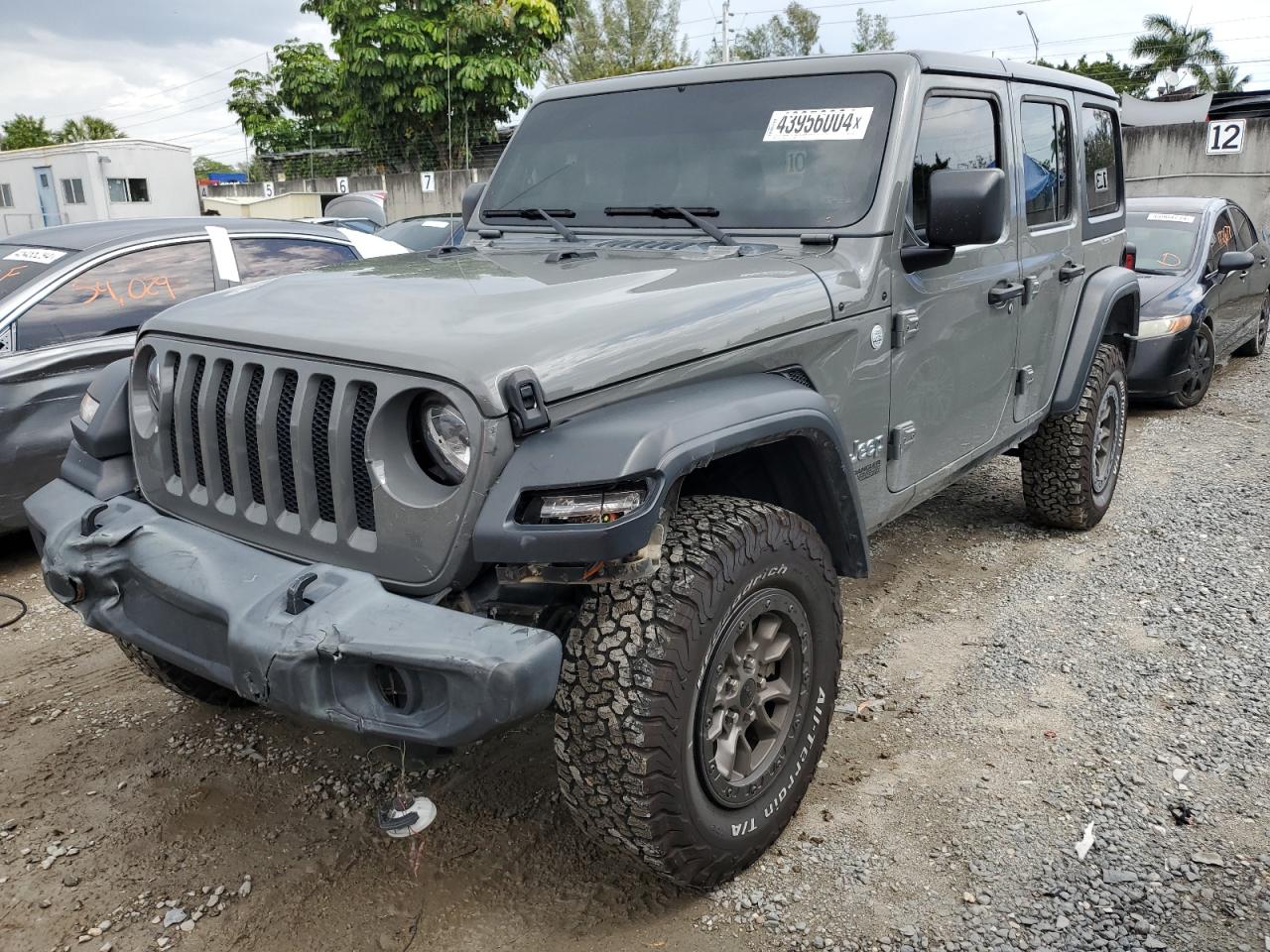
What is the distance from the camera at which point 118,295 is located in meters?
5.15

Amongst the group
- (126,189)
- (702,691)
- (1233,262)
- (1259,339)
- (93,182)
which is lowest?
(1259,339)

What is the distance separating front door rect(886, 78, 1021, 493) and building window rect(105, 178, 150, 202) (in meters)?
25.3

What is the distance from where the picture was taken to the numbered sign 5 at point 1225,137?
1622 cm

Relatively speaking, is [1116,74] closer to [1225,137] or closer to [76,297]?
[1225,137]

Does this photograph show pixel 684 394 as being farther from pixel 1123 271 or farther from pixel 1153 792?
pixel 1123 271

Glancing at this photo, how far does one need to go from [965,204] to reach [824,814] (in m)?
1.80

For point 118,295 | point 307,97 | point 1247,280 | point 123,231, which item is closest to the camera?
point 118,295

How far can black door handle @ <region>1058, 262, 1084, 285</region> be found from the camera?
4398 mm

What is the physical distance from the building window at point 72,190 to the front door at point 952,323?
2584cm

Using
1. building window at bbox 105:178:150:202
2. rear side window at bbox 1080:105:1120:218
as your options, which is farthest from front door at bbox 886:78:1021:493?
building window at bbox 105:178:150:202

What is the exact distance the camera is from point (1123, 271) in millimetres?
4992

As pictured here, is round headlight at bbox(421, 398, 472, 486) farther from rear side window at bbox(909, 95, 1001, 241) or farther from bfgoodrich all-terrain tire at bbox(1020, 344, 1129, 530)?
bfgoodrich all-terrain tire at bbox(1020, 344, 1129, 530)

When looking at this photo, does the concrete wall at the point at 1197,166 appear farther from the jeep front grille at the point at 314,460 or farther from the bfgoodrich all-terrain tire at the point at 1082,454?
the jeep front grille at the point at 314,460

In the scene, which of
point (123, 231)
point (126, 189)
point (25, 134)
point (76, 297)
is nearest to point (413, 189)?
point (126, 189)
